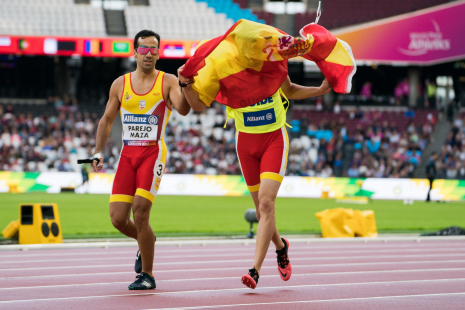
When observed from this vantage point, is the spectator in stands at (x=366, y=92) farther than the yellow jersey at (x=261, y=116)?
Yes

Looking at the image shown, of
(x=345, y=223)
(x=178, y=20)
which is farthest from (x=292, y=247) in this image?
(x=178, y=20)

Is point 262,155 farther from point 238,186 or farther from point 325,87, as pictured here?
point 238,186

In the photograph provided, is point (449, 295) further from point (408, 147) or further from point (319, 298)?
point (408, 147)

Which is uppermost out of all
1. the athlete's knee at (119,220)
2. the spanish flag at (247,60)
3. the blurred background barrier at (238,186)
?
the spanish flag at (247,60)

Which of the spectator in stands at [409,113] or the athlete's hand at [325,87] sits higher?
the athlete's hand at [325,87]

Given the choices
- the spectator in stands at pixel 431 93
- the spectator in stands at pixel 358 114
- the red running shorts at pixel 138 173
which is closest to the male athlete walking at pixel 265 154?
the red running shorts at pixel 138 173

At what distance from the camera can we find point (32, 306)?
17.6 ft

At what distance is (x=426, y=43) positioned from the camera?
35.9m

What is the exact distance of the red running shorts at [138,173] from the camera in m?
6.43

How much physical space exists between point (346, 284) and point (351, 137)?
27665mm

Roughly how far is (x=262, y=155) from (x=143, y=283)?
1.68 m

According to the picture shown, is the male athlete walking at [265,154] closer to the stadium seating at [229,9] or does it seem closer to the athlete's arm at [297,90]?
the athlete's arm at [297,90]

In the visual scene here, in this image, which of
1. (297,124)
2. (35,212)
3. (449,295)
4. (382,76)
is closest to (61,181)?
(297,124)

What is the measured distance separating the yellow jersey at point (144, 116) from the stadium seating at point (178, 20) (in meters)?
30.1
